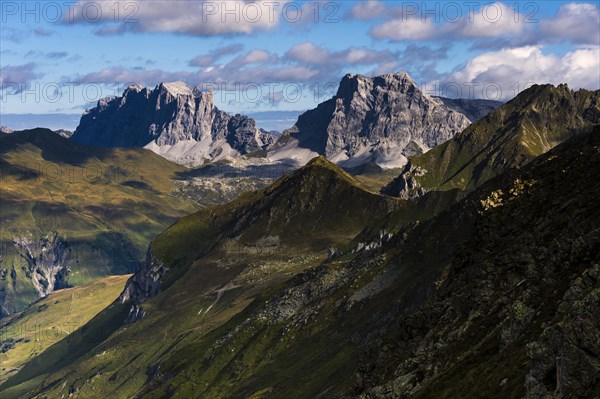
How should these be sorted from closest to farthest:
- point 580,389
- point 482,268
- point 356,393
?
point 580,389
point 482,268
point 356,393

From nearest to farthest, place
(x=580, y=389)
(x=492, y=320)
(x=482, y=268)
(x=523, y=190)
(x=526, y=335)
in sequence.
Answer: (x=580, y=389) < (x=526, y=335) < (x=492, y=320) < (x=482, y=268) < (x=523, y=190)

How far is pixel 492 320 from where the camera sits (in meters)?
86.1

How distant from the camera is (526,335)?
2719 inches

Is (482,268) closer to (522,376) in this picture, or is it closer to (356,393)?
(356,393)

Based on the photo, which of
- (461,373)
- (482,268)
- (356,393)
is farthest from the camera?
(356,393)

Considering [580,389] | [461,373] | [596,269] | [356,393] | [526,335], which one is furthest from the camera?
[356,393]

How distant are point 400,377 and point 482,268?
19.4 m

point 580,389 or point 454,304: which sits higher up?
point 580,389

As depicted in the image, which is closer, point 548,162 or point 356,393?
point 356,393

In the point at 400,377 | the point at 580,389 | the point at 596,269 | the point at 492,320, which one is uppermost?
the point at 596,269

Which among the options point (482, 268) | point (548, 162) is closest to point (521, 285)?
point (482, 268)

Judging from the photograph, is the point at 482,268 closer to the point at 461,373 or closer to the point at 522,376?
the point at 461,373

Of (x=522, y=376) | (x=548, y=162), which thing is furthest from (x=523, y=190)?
(x=522, y=376)

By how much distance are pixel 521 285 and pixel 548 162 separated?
4046 centimetres
